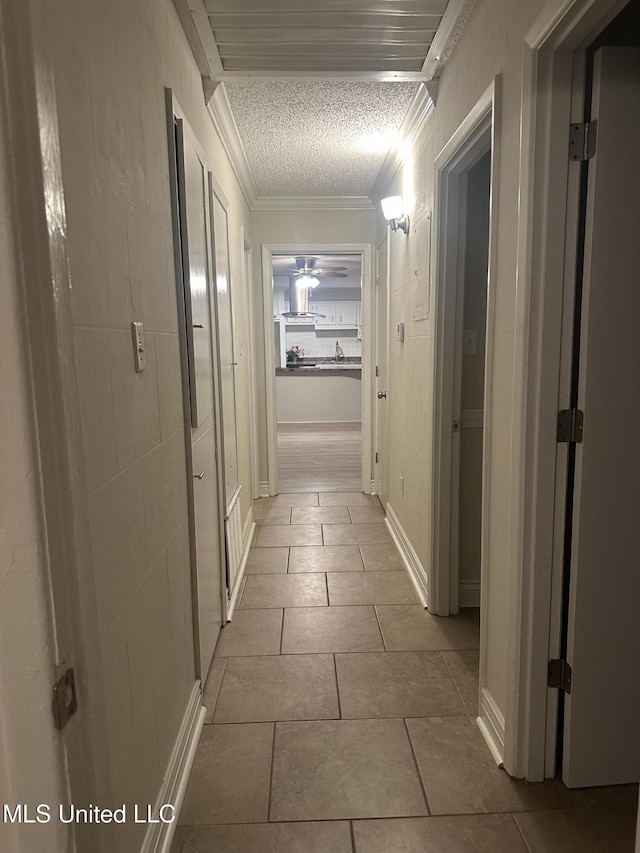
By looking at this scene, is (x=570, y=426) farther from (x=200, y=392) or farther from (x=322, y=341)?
(x=322, y=341)

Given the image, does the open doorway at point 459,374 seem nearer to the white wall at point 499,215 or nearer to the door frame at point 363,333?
the white wall at point 499,215

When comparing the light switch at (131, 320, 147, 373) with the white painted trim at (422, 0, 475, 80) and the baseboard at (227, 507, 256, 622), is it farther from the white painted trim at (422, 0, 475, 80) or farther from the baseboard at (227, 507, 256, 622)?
the baseboard at (227, 507, 256, 622)

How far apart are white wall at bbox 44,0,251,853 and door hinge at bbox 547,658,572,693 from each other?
3.68 feet

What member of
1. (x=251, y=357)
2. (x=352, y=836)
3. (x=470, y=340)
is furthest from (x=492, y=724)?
(x=251, y=357)

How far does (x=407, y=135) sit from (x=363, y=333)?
1.79 metres

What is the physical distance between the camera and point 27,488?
52 centimetres

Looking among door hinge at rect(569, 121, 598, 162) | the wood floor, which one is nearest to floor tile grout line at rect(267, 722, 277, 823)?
door hinge at rect(569, 121, 598, 162)

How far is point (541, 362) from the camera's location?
56.0 inches

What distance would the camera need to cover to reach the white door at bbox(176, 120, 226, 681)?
5.80 feet

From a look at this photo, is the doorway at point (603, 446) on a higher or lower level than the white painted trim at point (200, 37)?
lower

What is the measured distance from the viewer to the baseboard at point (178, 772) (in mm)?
1338

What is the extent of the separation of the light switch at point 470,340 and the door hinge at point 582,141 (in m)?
1.19

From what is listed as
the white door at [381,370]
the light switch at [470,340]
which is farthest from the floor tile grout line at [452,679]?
the white door at [381,370]

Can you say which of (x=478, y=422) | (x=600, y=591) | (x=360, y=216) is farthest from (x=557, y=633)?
(x=360, y=216)
